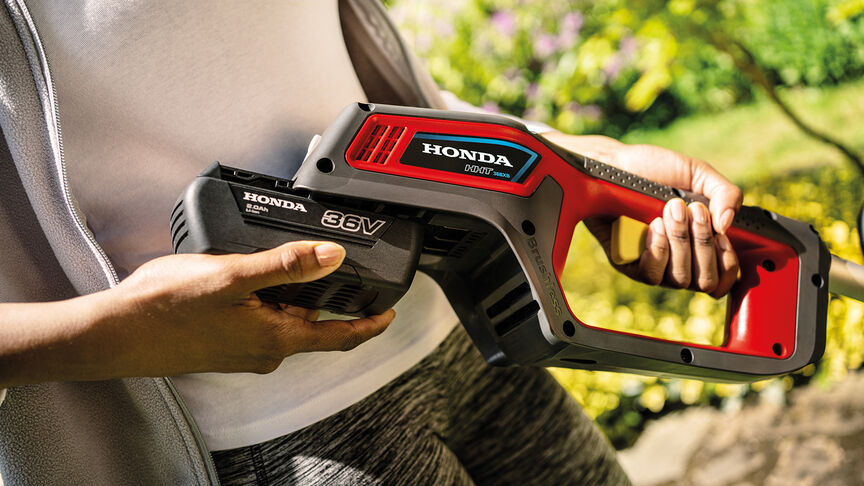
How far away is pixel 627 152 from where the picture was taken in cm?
115

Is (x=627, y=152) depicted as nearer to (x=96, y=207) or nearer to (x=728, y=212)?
(x=728, y=212)

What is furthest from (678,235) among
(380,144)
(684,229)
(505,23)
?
(505,23)

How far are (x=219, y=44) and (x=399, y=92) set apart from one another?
1.14 ft

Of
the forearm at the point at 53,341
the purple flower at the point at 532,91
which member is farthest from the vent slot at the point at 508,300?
the purple flower at the point at 532,91

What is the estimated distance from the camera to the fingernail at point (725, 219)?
1.04m

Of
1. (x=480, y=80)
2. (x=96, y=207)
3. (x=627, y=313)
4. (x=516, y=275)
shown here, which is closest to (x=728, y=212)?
(x=516, y=275)

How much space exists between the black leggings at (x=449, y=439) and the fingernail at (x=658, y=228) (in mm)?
308

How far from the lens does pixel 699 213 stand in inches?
41.1

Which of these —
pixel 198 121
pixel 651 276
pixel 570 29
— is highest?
pixel 198 121

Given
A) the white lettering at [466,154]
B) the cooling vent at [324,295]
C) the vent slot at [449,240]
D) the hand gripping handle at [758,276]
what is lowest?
the hand gripping handle at [758,276]

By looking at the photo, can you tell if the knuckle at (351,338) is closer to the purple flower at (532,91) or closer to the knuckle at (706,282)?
the knuckle at (706,282)

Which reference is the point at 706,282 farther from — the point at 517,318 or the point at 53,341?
the point at 53,341

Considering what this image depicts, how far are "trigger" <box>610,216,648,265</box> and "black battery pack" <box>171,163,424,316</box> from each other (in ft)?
1.21

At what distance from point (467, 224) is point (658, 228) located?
36cm
